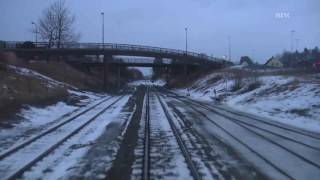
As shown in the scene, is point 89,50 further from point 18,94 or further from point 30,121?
point 30,121

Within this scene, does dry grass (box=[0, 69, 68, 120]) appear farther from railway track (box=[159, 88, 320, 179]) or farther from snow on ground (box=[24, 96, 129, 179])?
railway track (box=[159, 88, 320, 179])

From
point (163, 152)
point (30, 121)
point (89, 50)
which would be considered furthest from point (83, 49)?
point (163, 152)

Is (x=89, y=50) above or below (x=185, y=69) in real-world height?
above

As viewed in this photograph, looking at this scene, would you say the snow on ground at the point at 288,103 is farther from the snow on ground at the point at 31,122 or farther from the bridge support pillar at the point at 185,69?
the bridge support pillar at the point at 185,69

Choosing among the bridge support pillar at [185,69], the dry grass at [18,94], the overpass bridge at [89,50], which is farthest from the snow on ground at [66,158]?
the bridge support pillar at [185,69]

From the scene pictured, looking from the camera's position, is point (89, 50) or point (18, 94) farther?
point (89, 50)

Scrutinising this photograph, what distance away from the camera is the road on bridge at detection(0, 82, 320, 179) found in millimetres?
11484

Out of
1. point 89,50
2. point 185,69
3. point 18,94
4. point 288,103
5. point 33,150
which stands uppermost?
point 89,50

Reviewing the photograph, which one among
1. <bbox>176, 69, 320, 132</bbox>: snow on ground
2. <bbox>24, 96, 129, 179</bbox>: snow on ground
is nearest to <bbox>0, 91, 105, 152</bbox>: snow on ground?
<bbox>24, 96, 129, 179</bbox>: snow on ground

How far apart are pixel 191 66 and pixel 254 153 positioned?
8954 cm

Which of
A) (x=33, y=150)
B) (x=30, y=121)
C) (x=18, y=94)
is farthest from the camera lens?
(x=18, y=94)

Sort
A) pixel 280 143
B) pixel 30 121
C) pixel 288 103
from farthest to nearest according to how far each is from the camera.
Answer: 1. pixel 288 103
2. pixel 30 121
3. pixel 280 143

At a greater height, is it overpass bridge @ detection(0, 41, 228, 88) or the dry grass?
overpass bridge @ detection(0, 41, 228, 88)

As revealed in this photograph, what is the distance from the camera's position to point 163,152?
576 inches
